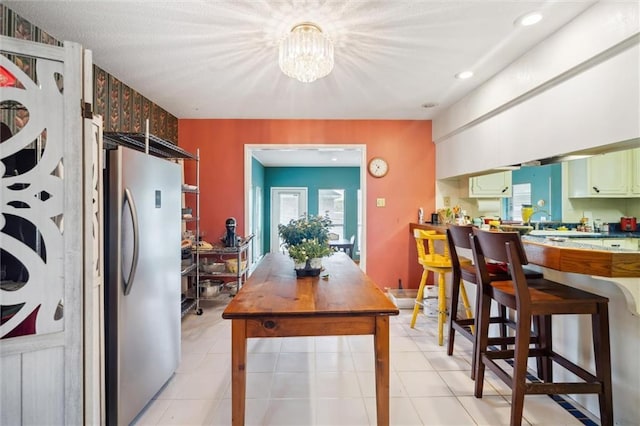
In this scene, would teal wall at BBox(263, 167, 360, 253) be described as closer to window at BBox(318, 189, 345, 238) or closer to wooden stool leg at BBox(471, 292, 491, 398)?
window at BBox(318, 189, 345, 238)

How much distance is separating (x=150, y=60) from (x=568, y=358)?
3643 mm

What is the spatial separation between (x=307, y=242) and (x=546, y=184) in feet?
9.15

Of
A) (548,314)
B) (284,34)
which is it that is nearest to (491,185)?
(548,314)

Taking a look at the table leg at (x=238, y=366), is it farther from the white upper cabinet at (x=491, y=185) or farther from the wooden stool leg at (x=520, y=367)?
the white upper cabinet at (x=491, y=185)

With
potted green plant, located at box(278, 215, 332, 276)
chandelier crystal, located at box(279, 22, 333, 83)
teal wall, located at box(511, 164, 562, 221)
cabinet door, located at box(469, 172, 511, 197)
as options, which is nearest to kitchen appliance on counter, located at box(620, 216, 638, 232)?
teal wall, located at box(511, 164, 562, 221)

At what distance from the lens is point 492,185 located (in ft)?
11.9

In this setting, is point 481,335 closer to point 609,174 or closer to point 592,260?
point 592,260

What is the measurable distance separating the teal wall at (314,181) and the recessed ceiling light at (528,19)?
5.91 metres

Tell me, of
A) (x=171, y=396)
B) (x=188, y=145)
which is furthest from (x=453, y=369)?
(x=188, y=145)

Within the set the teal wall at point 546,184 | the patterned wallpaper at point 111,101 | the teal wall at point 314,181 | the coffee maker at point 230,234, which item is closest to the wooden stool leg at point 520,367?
the teal wall at point 546,184

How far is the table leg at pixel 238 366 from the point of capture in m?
1.35

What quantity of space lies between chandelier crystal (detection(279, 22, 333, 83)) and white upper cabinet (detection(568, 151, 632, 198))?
2.81 metres

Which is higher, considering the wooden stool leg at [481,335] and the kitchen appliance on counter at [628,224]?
the kitchen appliance on counter at [628,224]

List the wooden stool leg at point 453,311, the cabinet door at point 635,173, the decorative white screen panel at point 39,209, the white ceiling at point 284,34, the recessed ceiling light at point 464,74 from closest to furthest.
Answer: the decorative white screen panel at point 39,209 < the white ceiling at point 284,34 < the wooden stool leg at point 453,311 < the recessed ceiling light at point 464,74 < the cabinet door at point 635,173
